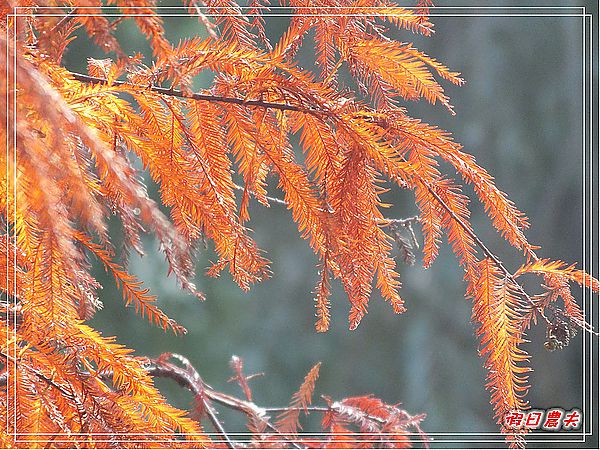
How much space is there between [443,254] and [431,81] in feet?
9.41

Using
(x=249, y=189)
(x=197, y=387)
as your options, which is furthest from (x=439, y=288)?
(x=249, y=189)

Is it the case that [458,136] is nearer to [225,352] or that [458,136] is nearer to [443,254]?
[443,254]

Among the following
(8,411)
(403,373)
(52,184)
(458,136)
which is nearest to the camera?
(52,184)

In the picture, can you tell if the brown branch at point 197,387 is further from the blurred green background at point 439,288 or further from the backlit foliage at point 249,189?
the blurred green background at point 439,288

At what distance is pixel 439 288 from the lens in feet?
11.7

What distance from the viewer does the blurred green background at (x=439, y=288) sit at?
3.11m

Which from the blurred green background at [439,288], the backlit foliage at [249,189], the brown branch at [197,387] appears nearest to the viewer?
the backlit foliage at [249,189]

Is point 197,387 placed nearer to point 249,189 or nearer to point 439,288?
point 249,189

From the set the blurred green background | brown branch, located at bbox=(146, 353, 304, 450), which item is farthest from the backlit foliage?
the blurred green background

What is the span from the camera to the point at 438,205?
534 millimetres

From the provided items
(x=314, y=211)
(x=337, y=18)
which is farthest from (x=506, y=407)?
(x=337, y=18)

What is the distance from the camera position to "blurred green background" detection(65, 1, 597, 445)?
3.11m

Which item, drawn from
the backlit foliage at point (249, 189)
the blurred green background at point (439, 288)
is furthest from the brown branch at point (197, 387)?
the blurred green background at point (439, 288)

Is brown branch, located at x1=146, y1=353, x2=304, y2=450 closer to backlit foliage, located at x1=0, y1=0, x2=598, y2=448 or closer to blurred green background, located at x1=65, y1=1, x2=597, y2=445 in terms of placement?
backlit foliage, located at x1=0, y1=0, x2=598, y2=448
